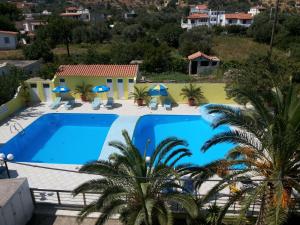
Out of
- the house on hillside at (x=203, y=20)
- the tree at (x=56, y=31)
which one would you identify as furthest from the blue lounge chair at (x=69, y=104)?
the house on hillside at (x=203, y=20)

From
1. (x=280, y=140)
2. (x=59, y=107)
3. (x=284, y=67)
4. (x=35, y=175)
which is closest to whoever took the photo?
(x=280, y=140)

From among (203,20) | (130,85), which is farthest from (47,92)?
(203,20)

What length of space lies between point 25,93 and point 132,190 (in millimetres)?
17888

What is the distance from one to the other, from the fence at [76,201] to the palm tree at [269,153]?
1.96 metres


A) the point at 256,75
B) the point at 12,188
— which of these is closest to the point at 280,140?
the point at 12,188

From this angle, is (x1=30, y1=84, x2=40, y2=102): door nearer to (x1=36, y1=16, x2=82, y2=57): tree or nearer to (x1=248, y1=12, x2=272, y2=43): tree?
(x1=36, y1=16, x2=82, y2=57): tree

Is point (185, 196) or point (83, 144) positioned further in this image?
point (83, 144)

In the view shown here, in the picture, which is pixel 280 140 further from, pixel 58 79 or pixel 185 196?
pixel 58 79

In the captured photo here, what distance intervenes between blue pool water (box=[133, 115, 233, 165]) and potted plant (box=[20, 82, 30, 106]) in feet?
33.8

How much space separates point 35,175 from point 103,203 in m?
6.98

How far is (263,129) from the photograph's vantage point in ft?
27.5

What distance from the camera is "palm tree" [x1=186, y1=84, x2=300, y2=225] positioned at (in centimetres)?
741

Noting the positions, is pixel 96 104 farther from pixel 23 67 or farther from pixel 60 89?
pixel 23 67

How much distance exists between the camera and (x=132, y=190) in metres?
9.14
